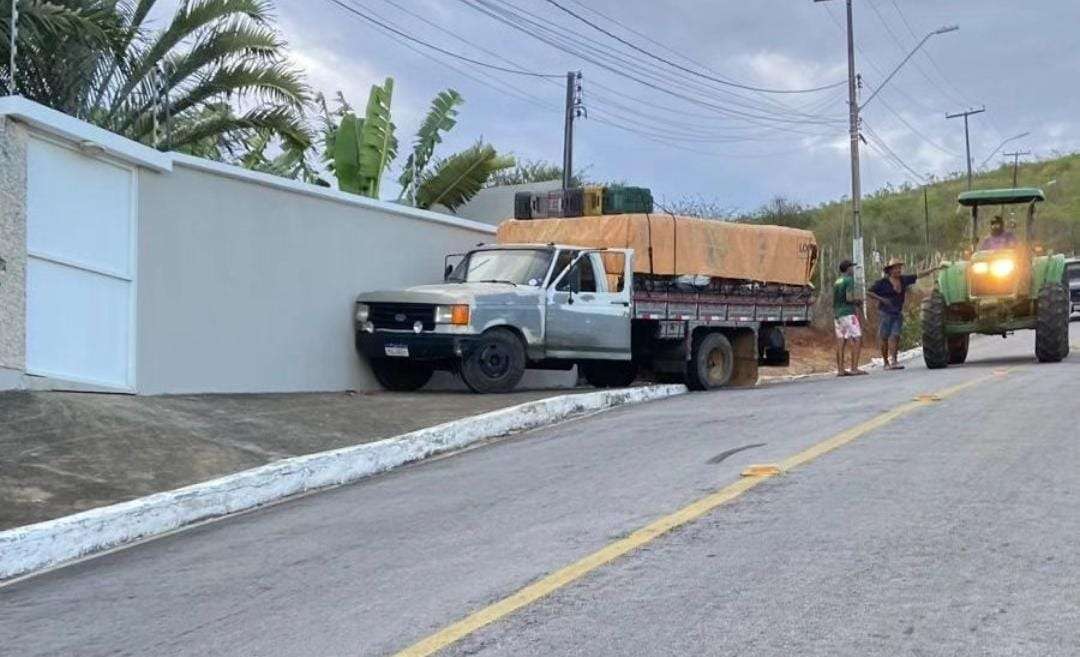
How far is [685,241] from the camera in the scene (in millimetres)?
16547

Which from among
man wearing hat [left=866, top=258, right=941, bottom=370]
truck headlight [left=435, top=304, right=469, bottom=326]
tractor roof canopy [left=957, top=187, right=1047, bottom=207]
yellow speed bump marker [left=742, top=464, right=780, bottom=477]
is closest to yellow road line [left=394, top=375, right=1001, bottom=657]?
yellow speed bump marker [left=742, top=464, right=780, bottom=477]

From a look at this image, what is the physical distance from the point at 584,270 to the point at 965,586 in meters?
10.6

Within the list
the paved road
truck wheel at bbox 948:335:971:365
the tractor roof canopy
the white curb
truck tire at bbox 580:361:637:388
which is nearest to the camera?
the paved road

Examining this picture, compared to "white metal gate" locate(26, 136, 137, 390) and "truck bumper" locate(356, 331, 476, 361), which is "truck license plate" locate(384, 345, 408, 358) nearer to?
"truck bumper" locate(356, 331, 476, 361)

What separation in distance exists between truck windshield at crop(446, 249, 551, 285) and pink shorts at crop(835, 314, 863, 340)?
5.48 meters

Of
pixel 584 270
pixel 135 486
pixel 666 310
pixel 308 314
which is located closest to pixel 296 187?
pixel 308 314

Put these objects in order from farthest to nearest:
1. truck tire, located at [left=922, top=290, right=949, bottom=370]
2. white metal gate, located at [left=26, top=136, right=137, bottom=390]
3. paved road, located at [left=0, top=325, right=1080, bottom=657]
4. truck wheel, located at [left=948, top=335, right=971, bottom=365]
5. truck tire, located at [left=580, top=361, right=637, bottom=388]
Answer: truck wheel, located at [left=948, top=335, right=971, bottom=365] → truck tire, located at [left=922, top=290, right=949, bottom=370] → truck tire, located at [left=580, top=361, right=637, bottom=388] → white metal gate, located at [left=26, top=136, right=137, bottom=390] → paved road, located at [left=0, top=325, right=1080, bottom=657]

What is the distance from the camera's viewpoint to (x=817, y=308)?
33094 mm

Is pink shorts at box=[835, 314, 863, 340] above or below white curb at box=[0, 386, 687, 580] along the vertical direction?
above

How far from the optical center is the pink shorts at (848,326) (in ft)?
61.1

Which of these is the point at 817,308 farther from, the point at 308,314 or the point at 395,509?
the point at 395,509

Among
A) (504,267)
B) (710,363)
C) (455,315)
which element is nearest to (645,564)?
(455,315)

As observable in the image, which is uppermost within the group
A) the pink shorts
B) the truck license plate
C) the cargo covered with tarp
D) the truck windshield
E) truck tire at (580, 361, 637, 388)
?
the cargo covered with tarp

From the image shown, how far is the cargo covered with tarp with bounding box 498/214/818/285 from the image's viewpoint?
1631 cm
